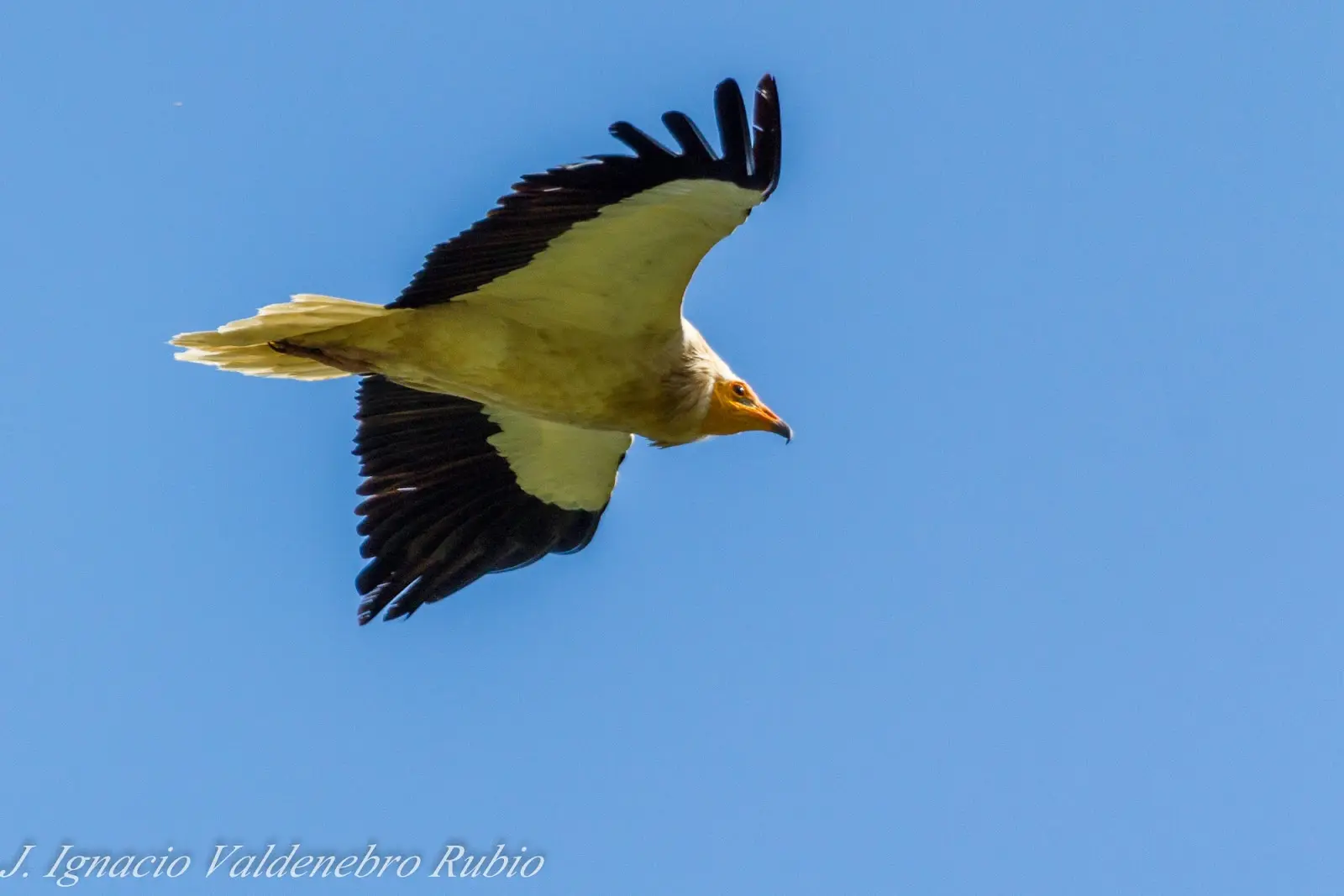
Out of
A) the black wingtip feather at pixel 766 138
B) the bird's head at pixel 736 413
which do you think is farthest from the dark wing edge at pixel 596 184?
the bird's head at pixel 736 413

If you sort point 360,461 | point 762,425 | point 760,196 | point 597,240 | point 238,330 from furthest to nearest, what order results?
point 360,461 → point 762,425 → point 238,330 → point 597,240 → point 760,196

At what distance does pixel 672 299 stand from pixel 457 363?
93cm

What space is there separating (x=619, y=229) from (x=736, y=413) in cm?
121

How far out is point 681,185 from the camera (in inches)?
230

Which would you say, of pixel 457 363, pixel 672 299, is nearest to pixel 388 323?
pixel 457 363

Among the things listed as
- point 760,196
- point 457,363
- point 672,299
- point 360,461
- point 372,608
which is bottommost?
point 372,608

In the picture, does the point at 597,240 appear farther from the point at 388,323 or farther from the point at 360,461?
the point at 360,461

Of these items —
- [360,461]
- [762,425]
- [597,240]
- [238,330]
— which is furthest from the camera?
[360,461]

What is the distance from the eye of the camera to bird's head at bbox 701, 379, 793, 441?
7.01 metres

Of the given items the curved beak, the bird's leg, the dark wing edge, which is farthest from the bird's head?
the bird's leg

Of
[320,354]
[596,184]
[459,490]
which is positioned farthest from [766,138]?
[459,490]

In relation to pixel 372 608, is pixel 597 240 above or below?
above

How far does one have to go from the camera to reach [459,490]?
781cm

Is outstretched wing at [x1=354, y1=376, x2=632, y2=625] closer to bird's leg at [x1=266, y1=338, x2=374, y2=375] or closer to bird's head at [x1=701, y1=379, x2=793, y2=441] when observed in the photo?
bird's head at [x1=701, y1=379, x2=793, y2=441]
